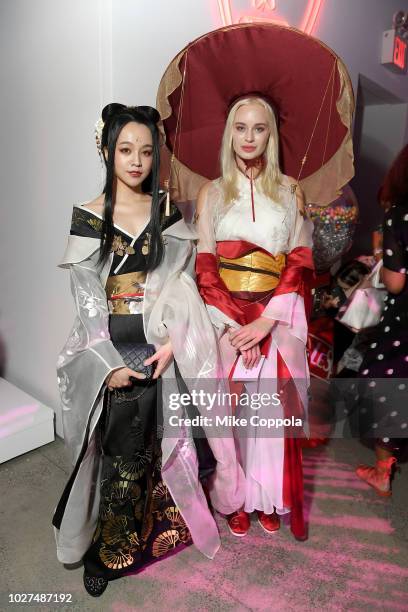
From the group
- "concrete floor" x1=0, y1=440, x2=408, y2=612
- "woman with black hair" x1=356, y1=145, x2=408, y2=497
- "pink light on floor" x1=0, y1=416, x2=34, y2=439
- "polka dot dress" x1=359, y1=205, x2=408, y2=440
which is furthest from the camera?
"pink light on floor" x1=0, y1=416, x2=34, y2=439

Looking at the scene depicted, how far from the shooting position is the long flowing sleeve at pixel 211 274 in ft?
5.55

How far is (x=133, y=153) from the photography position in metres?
1.51

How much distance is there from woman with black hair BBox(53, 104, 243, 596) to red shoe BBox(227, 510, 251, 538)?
0.21 metres

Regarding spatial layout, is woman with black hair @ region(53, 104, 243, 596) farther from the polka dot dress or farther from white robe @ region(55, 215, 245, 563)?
the polka dot dress

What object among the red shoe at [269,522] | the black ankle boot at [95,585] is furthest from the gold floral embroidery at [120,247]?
the red shoe at [269,522]

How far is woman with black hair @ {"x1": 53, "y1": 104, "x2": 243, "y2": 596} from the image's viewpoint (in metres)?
1.54

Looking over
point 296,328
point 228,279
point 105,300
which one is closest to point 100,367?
point 105,300

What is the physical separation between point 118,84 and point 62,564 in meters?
1.72

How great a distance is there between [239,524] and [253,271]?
95 centimetres

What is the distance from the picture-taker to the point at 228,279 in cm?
177

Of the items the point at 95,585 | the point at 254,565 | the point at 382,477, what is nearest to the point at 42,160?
the point at 95,585

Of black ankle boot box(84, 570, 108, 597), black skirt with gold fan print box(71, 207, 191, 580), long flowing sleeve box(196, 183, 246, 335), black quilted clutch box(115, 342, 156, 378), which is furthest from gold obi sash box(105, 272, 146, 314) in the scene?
black ankle boot box(84, 570, 108, 597)

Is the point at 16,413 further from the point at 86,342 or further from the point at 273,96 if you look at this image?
the point at 273,96

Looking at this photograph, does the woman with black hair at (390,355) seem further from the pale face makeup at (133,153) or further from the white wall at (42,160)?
the white wall at (42,160)
